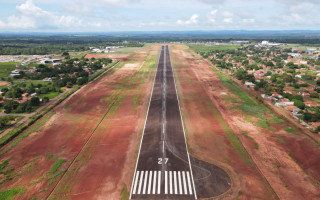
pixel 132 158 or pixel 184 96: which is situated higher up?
pixel 184 96

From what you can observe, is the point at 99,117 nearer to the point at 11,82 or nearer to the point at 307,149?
the point at 307,149

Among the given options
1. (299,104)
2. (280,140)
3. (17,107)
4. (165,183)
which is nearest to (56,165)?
(165,183)

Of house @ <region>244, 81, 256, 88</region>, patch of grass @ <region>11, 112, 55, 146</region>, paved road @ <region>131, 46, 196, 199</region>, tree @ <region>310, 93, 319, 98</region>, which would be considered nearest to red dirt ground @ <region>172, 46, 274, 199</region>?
paved road @ <region>131, 46, 196, 199</region>

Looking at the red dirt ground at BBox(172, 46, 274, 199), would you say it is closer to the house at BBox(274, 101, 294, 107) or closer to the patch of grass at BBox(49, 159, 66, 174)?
the house at BBox(274, 101, 294, 107)

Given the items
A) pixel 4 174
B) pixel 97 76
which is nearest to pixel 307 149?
pixel 4 174

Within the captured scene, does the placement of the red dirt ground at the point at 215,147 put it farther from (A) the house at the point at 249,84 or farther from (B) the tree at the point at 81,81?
(B) the tree at the point at 81,81

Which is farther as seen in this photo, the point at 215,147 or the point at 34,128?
the point at 34,128

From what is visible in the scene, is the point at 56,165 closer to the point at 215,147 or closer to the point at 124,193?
the point at 124,193
